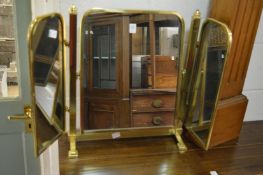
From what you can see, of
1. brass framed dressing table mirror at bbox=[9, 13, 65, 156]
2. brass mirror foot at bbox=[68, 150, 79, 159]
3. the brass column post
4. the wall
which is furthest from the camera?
the wall

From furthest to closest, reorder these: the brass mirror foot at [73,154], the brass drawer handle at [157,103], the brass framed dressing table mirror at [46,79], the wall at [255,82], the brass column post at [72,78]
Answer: the wall at [255,82] < the brass drawer handle at [157,103] < the brass mirror foot at [73,154] < the brass column post at [72,78] < the brass framed dressing table mirror at [46,79]

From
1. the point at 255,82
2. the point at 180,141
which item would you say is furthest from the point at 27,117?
the point at 255,82

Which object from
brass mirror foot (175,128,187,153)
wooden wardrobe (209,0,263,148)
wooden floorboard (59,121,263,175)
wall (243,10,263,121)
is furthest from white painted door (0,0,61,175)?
wall (243,10,263,121)

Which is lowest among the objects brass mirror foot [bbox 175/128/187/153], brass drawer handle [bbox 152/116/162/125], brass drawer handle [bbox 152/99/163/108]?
brass mirror foot [bbox 175/128/187/153]

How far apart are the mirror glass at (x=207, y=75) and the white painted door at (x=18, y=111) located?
0.56 m

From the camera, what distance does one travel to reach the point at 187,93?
1.04m

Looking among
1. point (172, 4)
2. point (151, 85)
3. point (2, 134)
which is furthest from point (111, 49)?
point (2, 134)

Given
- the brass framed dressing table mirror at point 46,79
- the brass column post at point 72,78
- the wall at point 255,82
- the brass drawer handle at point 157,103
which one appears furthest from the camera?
the wall at point 255,82

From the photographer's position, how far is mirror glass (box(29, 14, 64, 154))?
0.66 metres

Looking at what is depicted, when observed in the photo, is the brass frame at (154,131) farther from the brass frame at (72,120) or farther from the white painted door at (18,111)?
the white painted door at (18,111)

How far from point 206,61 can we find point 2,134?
2.69ft

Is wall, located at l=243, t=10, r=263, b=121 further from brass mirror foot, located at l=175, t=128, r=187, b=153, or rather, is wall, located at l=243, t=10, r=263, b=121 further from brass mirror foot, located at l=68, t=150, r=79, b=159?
brass mirror foot, located at l=68, t=150, r=79, b=159

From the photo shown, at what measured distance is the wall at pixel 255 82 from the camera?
3.85 feet

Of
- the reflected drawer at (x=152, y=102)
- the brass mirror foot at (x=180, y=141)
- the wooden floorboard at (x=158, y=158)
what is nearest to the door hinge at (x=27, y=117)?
the wooden floorboard at (x=158, y=158)
